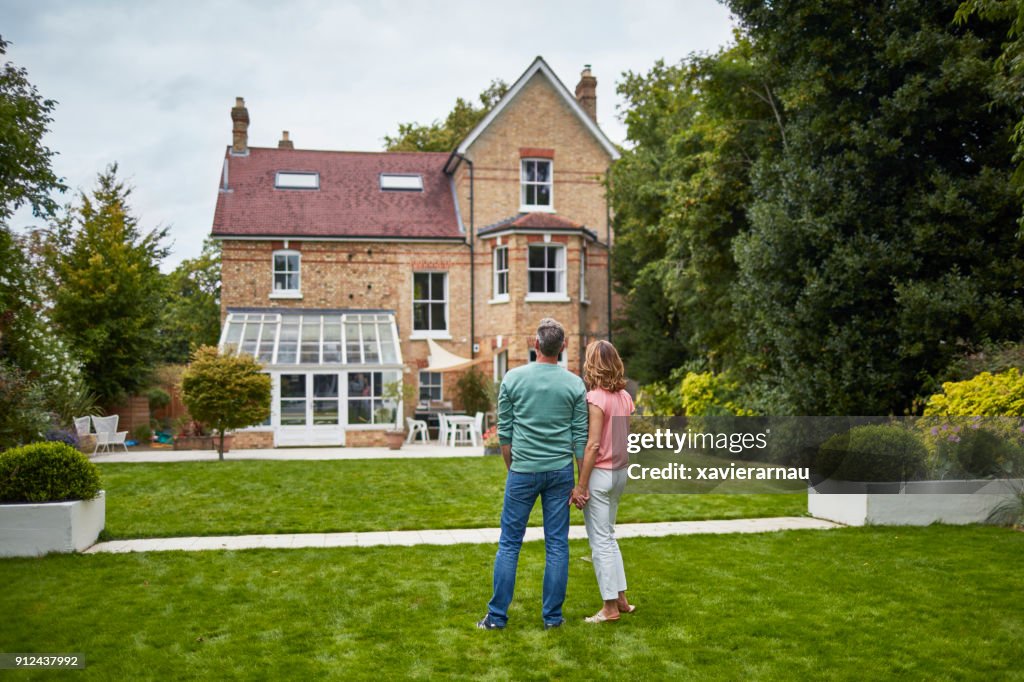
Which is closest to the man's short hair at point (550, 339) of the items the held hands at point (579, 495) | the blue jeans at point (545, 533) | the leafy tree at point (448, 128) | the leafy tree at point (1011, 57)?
the blue jeans at point (545, 533)

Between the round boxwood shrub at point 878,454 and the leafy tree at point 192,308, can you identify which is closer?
the round boxwood shrub at point 878,454

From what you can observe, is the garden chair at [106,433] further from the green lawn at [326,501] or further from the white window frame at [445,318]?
the white window frame at [445,318]

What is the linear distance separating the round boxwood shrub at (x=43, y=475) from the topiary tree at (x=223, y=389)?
30.0ft

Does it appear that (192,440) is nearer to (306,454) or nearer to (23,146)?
(306,454)

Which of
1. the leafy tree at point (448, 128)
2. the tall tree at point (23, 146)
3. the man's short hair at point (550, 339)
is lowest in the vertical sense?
the man's short hair at point (550, 339)

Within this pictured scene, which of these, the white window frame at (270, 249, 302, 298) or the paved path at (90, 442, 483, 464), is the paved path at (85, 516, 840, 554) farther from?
the white window frame at (270, 249, 302, 298)

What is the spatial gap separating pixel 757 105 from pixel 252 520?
1238cm

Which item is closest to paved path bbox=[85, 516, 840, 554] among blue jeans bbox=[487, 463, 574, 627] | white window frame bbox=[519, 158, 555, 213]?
blue jeans bbox=[487, 463, 574, 627]

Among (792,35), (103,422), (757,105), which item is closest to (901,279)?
(792,35)

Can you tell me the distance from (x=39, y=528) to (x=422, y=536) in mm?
3835

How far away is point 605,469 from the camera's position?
591 centimetres

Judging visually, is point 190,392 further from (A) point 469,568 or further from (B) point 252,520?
(A) point 469,568

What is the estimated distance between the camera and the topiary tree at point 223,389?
58.4ft

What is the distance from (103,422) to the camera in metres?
20.9
